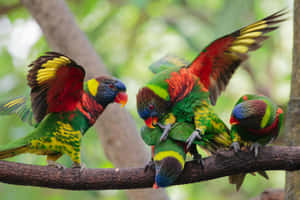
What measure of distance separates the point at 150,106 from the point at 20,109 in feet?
2.96

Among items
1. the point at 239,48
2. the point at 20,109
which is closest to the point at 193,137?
the point at 239,48

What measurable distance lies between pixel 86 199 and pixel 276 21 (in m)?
3.24

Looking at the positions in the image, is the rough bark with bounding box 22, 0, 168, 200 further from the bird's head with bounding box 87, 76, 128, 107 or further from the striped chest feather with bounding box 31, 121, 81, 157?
the striped chest feather with bounding box 31, 121, 81, 157

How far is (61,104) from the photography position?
192cm

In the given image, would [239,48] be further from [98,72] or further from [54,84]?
[98,72]

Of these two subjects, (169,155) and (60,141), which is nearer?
(169,155)

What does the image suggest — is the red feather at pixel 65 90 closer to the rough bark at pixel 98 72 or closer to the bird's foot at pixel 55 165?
the bird's foot at pixel 55 165

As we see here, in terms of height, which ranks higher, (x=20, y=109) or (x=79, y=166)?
(x=20, y=109)

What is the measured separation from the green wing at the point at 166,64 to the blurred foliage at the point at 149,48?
5.28 ft

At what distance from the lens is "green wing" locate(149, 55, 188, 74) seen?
7.56ft

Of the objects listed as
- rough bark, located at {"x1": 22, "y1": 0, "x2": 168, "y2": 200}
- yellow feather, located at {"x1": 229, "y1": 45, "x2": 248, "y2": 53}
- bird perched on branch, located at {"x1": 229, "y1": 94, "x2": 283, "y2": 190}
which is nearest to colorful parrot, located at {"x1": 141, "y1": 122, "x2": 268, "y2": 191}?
bird perched on branch, located at {"x1": 229, "y1": 94, "x2": 283, "y2": 190}

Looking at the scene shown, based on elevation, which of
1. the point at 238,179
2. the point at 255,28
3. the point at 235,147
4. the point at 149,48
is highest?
the point at 149,48

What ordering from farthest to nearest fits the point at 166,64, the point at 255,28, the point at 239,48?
1. the point at 166,64
2. the point at 239,48
3. the point at 255,28

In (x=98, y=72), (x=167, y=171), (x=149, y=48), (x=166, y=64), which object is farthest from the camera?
(x=149, y=48)
